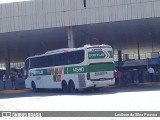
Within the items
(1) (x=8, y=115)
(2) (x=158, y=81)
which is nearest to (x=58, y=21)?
(2) (x=158, y=81)

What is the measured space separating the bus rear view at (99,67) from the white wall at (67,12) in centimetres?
619

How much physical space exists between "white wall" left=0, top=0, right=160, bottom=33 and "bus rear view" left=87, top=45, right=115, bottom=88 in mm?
6192

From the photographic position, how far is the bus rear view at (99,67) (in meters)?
24.0

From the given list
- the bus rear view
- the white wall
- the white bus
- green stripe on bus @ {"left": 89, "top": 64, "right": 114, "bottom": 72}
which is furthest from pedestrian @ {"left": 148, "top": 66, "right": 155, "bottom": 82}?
green stripe on bus @ {"left": 89, "top": 64, "right": 114, "bottom": 72}

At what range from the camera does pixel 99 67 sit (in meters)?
24.1

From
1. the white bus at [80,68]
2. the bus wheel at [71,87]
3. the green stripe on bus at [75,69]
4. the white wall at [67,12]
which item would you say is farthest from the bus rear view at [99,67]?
the white wall at [67,12]

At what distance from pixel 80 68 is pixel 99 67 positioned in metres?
1.25

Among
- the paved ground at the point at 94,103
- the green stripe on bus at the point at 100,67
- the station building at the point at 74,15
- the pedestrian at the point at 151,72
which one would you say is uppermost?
the station building at the point at 74,15

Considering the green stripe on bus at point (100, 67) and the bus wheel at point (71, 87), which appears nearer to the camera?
the green stripe on bus at point (100, 67)

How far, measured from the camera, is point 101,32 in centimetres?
3831

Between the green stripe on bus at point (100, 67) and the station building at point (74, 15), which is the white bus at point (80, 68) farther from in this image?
the station building at point (74, 15)

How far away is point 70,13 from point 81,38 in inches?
438

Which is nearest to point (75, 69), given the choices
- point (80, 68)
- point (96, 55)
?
point (80, 68)

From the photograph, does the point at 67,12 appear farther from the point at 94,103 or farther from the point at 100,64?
the point at 94,103
